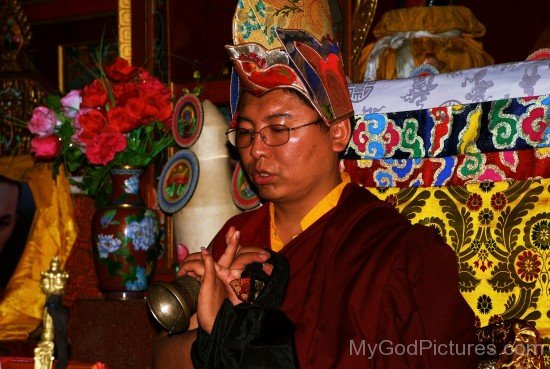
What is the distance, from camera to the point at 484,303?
1788 millimetres

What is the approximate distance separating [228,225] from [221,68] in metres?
1.07

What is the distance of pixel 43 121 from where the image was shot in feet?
8.48

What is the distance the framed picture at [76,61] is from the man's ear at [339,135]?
7.17 ft

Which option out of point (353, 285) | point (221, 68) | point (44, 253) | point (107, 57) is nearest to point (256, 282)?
point (353, 285)

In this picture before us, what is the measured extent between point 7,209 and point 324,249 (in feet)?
5.97

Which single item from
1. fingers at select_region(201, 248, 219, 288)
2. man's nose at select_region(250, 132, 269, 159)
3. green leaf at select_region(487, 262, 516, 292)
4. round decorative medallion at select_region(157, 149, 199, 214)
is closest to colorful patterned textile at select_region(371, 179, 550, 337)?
green leaf at select_region(487, 262, 516, 292)

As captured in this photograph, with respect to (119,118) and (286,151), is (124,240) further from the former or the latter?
(286,151)

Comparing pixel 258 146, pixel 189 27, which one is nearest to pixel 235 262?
pixel 258 146

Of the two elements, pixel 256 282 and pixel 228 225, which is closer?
pixel 256 282

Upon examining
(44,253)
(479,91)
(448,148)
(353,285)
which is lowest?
(44,253)

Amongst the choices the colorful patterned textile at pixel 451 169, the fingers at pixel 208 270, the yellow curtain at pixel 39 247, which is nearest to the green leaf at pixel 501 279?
the colorful patterned textile at pixel 451 169

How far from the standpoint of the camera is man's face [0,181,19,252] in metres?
3.12

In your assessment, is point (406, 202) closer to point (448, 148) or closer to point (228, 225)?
point (448, 148)

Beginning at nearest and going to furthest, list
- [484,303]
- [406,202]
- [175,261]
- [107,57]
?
[484,303] → [406,202] → [175,261] → [107,57]
